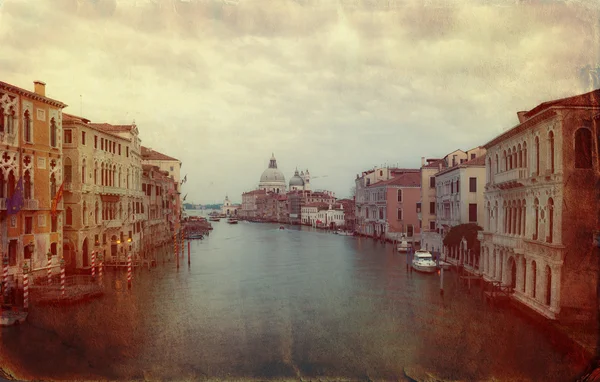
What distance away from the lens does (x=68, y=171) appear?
1381 cm

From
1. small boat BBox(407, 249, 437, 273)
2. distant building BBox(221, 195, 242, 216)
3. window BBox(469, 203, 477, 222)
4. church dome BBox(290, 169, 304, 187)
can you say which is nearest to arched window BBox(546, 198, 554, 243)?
small boat BBox(407, 249, 437, 273)

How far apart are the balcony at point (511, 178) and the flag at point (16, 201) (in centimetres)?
1089

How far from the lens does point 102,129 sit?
49.9ft

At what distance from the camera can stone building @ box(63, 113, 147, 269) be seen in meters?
13.8

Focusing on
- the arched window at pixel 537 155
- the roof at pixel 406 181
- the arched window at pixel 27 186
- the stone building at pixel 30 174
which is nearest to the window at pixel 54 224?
the stone building at pixel 30 174

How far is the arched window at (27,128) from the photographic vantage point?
11.3 metres

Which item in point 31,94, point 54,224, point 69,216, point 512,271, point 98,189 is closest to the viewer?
point 31,94

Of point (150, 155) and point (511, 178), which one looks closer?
point (511, 178)

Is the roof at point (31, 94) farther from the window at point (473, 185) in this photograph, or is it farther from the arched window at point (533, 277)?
the window at point (473, 185)

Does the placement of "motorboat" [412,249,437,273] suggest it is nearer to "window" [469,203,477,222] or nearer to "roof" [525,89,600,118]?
"window" [469,203,477,222]

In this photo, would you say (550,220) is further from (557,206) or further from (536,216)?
(536,216)

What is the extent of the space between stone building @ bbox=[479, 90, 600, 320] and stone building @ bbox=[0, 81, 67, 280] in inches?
412

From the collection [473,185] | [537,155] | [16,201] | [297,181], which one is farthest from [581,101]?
[297,181]

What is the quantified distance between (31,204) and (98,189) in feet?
11.8
